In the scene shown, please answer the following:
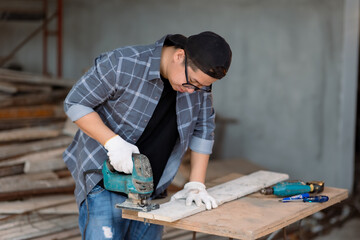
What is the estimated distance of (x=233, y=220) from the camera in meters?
2.01

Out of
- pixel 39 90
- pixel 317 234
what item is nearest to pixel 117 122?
pixel 317 234

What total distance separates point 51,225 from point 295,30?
125 inches

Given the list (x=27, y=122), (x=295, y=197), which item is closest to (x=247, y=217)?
(x=295, y=197)

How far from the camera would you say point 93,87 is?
2068mm

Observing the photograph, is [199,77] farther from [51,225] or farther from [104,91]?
[51,225]

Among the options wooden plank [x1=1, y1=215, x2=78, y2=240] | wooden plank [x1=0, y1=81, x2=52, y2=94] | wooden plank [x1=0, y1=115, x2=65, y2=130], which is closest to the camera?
wooden plank [x1=1, y1=215, x2=78, y2=240]

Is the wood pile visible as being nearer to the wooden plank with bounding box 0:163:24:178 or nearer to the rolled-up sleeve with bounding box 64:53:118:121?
the wooden plank with bounding box 0:163:24:178

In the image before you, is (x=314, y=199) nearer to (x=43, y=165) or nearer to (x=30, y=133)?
(x=43, y=165)

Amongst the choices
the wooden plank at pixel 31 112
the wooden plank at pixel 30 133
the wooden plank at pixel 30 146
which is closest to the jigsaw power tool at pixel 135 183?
the wooden plank at pixel 30 146

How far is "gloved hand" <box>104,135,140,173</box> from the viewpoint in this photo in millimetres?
2006

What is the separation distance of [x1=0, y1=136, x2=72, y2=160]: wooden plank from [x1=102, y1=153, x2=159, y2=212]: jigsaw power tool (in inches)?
88.1

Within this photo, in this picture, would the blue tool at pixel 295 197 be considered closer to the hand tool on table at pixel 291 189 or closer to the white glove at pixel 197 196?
the hand tool on table at pixel 291 189

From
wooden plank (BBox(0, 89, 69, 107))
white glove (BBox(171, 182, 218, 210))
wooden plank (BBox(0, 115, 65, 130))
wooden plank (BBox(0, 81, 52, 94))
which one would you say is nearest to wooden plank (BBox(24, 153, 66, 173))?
wooden plank (BBox(0, 115, 65, 130))

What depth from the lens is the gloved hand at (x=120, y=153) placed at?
2.01 metres
